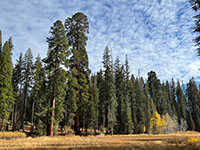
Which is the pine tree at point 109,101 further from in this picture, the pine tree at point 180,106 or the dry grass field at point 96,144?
the pine tree at point 180,106

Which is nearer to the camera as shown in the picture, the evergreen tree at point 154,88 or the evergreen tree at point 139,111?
the evergreen tree at point 139,111

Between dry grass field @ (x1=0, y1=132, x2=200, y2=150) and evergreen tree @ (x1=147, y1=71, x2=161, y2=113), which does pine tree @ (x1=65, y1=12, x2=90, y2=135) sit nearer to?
dry grass field @ (x1=0, y1=132, x2=200, y2=150)

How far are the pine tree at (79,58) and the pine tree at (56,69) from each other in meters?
5.10

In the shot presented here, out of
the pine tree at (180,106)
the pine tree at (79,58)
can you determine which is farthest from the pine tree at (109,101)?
the pine tree at (180,106)

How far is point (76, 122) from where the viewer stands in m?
28.1

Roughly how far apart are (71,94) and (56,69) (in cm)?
654

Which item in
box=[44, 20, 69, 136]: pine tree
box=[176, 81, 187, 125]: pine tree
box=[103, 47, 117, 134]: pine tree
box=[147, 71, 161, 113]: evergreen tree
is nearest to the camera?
box=[44, 20, 69, 136]: pine tree

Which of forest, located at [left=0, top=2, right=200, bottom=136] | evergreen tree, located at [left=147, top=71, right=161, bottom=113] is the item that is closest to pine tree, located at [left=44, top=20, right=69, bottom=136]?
forest, located at [left=0, top=2, right=200, bottom=136]

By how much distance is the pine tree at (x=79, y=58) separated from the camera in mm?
28167

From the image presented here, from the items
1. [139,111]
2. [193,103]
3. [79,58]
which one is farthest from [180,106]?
[79,58]

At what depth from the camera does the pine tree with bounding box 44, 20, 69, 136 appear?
21406 mm

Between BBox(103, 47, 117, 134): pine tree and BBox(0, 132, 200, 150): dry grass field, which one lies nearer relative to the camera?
BBox(0, 132, 200, 150): dry grass field

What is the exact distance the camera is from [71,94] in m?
27.5

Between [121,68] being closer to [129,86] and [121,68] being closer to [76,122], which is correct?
[129,86]
